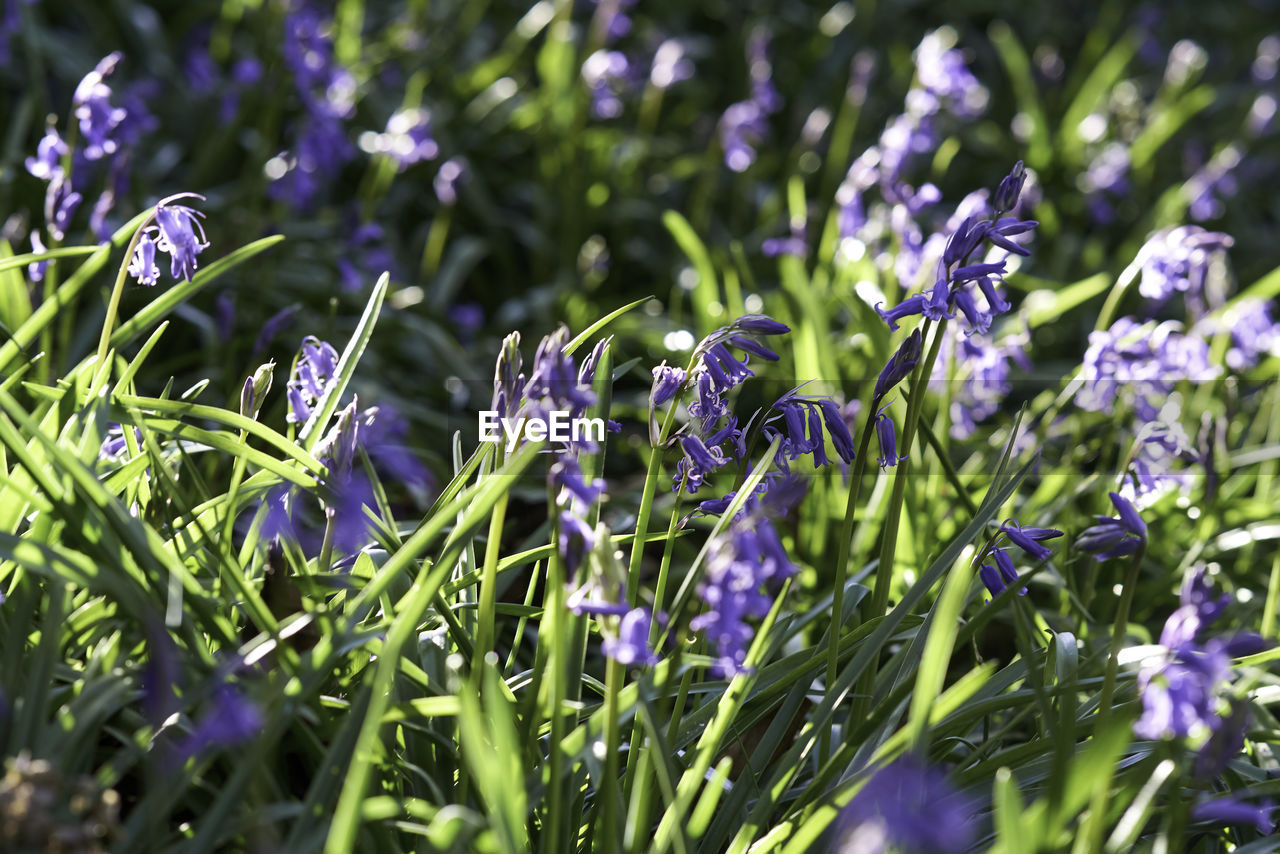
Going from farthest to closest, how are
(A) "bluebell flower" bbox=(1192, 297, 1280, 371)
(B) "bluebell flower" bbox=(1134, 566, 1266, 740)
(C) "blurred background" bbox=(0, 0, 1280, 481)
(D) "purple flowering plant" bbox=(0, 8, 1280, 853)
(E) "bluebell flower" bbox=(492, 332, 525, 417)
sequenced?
(C) "blurred background" bbox=(0, 0, 1280, 481)
(A) "bluebell flower" bbox=(1192, 297, 1280, 371)
(E) "bluebell flower" bbox=(492, 332, 525, 417)
(D) "purple flowering plant" bbox=(0, 8, 1280, 853)
(B) "bluebell flower" bbox=(1134, 566, 1266, 740)

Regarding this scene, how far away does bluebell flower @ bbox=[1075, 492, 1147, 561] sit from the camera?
1.60 meters

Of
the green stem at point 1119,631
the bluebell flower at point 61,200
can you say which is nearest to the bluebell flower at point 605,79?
the bluebell flower at point 61,200

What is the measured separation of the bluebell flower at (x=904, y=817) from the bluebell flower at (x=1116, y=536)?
1.51ft

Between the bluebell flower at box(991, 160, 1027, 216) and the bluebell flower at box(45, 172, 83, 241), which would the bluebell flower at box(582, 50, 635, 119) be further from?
the bluebell flower at box(991, 160, 1027, 216)

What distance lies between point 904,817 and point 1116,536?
26.1 inches

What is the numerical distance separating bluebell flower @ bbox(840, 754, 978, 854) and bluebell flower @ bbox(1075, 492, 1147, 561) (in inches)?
18.1

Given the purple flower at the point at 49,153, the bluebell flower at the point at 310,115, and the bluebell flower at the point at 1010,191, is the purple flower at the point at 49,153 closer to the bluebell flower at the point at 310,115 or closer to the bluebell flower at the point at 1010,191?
the bluebell flower at the point at 310,115

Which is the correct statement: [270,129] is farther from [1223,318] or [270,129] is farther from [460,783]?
[1223,318]

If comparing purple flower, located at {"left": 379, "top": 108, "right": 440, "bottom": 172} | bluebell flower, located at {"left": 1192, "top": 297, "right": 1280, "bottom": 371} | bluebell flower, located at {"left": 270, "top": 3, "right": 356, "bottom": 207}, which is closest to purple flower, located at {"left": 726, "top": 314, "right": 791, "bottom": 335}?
bluebell flower, located at {"left": 1192, "top": 297, "right": 1280, "bottom": 371}

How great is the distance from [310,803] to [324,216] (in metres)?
3.64

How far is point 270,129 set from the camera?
4258mm

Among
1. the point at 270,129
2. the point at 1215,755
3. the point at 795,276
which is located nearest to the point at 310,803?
the point at 1215,755

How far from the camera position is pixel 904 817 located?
1.19m

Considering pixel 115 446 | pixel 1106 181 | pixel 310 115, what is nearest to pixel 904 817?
pixel 115 446
